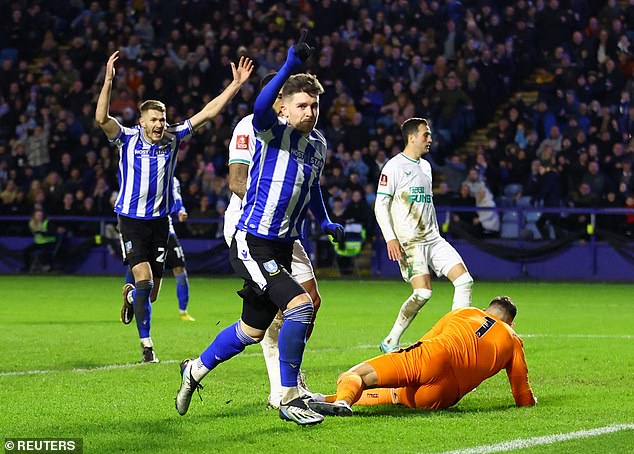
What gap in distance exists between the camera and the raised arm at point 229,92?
836cm

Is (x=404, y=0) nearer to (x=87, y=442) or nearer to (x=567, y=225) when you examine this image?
(x=567, y=225)

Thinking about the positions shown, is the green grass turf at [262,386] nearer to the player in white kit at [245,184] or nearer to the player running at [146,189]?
the player in white kit at [245,184]

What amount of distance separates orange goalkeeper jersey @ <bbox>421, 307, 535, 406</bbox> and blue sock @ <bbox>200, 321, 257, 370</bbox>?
3.89ft

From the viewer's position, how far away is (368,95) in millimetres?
25938

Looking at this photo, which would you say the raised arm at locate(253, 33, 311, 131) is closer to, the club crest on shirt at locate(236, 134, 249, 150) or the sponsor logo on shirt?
the club crest on shirt at locate(236, 134, 249, 150)

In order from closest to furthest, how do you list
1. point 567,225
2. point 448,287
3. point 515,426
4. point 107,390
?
1. point 515,426
2. point 107,390
3. point 448,287
4. point 567,225

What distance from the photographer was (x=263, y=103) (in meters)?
6.65

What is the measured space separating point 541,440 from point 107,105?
5218mm

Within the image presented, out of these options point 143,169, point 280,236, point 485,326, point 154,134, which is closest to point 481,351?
point 485,326

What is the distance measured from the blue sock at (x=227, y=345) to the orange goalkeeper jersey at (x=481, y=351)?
3.89 ft

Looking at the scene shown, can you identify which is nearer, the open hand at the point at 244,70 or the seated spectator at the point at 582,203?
the open hand at the point at 244,70

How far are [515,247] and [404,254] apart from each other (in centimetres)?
1194

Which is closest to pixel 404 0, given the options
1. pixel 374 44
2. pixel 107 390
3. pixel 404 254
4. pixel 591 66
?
pixel 374 44

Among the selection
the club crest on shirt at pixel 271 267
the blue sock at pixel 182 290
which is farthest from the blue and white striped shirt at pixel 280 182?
the blue sock at pixel 182 290
